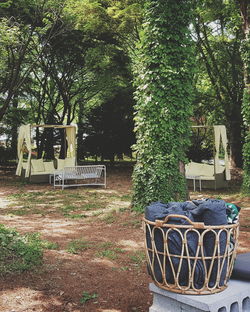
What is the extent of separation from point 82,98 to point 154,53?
48.3ft

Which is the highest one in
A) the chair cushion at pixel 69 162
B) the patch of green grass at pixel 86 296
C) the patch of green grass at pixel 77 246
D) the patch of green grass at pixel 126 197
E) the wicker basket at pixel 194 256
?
the chair cushion at pixel 69 162

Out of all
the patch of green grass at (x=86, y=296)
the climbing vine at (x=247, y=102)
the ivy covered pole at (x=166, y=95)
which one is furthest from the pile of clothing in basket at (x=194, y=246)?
the climbing vine at (x=247, y=102)

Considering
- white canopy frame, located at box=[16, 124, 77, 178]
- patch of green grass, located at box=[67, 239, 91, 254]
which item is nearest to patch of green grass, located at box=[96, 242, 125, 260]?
patch of green grass, located at box=[67, 239, 91, 254]

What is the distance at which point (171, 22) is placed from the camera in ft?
22.9

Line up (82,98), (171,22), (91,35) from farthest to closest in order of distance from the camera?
1. (82,98)
2. (91,35)
3. (171,22)

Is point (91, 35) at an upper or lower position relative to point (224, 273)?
upper

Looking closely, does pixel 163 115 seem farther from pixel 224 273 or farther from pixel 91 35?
pixel 91 35

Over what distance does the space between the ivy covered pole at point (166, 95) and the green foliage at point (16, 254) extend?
304cm

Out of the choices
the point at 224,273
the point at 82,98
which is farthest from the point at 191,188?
the point at 82,98

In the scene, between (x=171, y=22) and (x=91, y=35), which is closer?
(x=171, y=22)

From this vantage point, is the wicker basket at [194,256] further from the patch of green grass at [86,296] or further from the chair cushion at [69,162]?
the chair cushion at [69,162]

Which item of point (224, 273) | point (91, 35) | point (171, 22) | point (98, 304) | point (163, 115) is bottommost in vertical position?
point (98, 304)

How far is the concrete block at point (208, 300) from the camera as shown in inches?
94.0

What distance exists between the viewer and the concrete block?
2.39m
